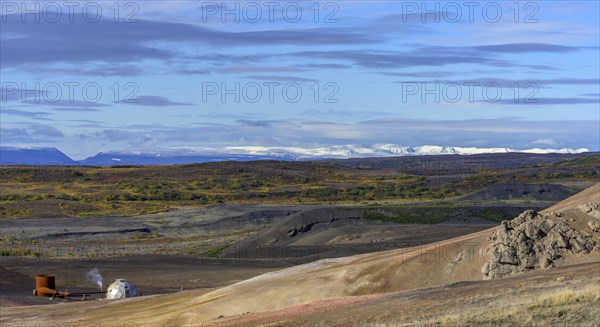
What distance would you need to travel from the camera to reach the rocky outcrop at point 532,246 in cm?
3098

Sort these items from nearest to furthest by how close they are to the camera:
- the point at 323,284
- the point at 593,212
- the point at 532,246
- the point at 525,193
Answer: the point at 532,246
the point at 593,212
the point at 323,284
the point at 525,193

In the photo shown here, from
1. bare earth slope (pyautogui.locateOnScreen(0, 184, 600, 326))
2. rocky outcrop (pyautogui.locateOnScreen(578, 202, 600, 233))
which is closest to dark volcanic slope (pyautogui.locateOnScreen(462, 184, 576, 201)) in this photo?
bare earth slope (pyautogui.locateOnScreen(0, 184, 600, 326))

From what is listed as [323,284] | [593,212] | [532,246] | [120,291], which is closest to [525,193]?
[120,291]

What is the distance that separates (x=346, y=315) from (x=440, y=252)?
1047cm

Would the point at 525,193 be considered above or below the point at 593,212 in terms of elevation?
below

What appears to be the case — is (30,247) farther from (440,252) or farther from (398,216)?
(440,252)

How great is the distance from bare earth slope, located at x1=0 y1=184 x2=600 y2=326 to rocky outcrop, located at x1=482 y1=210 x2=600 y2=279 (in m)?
0.35

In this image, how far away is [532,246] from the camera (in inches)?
1239

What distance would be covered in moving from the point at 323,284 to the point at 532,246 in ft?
23.8

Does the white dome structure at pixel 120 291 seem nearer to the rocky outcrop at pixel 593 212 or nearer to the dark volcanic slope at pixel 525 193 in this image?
the rocky outcrop at pixel 593 212

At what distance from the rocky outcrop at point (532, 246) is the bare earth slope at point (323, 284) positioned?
35 cm

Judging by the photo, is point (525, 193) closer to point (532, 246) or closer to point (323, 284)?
point (323, 284)

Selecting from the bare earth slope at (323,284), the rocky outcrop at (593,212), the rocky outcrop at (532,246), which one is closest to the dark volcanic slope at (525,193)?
the bare earth slope at (323,284)

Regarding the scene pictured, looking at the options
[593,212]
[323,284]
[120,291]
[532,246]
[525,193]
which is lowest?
[525,193]
